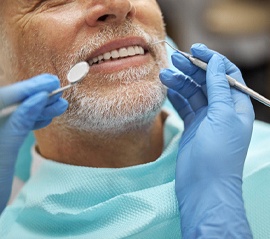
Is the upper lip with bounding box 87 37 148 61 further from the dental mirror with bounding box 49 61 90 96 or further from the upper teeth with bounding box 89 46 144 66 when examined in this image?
the dental mirror with bounding box 49 61 90 96

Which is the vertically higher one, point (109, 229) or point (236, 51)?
point (109, 229)

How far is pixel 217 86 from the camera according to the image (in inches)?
38.9

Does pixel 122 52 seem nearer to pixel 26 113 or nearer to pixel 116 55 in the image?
pixel 116 55

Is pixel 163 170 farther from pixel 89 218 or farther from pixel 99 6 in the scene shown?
pixel 99 6

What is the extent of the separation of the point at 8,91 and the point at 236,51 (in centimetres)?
194

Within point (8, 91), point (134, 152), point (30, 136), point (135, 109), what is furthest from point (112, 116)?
point (30, 136)

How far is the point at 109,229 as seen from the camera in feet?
3.43

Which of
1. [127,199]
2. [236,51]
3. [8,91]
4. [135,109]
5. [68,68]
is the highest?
[8,91]

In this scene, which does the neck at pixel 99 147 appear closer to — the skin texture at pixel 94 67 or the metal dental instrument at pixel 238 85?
the skin texture at pixel 94 67

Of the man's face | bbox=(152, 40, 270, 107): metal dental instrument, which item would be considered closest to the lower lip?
the man's face

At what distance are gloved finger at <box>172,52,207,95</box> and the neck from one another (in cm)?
19

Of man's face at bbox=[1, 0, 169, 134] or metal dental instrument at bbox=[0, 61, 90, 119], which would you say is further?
man's face at bbox=[1, 0, 169, 134]

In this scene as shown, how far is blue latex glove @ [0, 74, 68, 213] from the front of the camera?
850mm

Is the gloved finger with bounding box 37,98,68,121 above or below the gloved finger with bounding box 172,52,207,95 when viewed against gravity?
above
